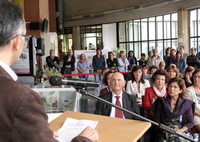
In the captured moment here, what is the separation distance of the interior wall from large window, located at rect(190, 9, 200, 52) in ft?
23.6

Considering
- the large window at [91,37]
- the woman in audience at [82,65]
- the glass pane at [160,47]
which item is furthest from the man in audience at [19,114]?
the large window at [91,37]

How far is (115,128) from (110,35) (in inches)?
713

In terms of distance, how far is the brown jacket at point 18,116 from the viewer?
2.59 feet

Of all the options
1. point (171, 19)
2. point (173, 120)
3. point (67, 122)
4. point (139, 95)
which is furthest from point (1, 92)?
point (171, 19)

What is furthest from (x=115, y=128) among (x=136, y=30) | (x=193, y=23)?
(x=136, y=30)

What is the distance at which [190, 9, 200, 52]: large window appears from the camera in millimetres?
12648

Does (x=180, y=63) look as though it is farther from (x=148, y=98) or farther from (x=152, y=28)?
(x=152, y=28)

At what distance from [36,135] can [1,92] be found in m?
0.21

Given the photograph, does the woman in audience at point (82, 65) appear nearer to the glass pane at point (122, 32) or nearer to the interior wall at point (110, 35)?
the glass pane at point (122, 32)

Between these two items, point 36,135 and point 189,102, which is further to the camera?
point 189,102

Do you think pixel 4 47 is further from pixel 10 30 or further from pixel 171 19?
pixel 171 19

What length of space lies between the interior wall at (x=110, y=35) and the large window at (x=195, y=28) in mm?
7198

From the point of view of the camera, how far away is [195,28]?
1277cm

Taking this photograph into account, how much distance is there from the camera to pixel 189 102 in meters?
3.10
